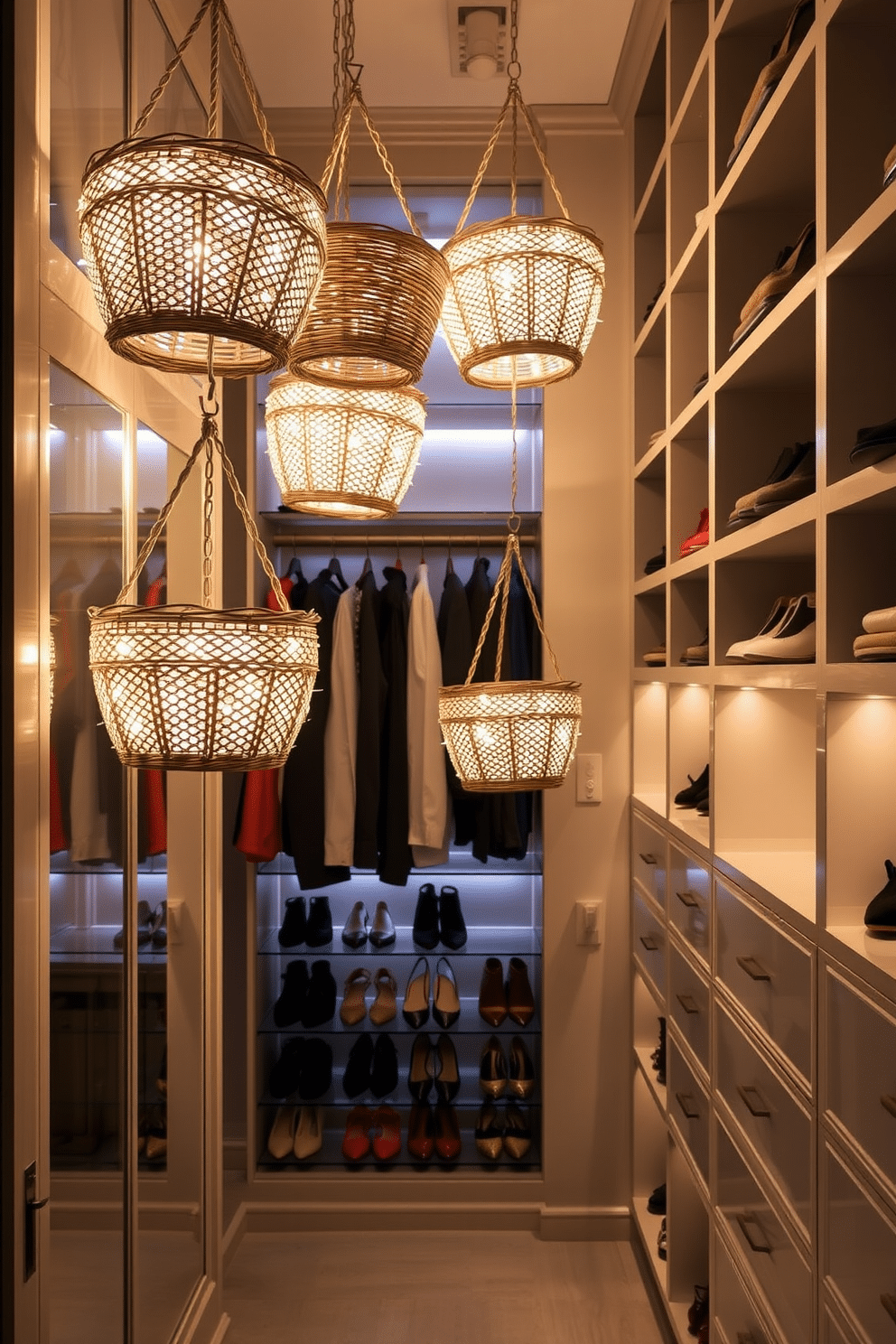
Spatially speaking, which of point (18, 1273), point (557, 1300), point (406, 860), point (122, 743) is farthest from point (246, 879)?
point (122, 743)

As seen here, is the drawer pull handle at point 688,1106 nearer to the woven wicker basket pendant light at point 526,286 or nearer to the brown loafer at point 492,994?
the brown loafer at point 492,994

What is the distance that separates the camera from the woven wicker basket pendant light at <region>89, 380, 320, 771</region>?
3.25 ft

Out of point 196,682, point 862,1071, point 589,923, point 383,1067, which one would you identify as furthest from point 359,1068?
point 196,682

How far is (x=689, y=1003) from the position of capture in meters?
2.12

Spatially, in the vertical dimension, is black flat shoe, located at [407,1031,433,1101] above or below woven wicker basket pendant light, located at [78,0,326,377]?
below

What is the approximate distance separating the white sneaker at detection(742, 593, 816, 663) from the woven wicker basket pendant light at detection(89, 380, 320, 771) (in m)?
0.87

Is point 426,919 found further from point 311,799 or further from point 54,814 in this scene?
point 54,814

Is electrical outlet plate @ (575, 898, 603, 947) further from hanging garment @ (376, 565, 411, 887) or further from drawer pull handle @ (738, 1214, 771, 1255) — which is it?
drawer pull handle @ (738, 1214, 771, 1255)

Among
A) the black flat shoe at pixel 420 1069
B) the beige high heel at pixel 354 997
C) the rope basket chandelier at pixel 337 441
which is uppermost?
the rope basket chandelier at pixel 337 441

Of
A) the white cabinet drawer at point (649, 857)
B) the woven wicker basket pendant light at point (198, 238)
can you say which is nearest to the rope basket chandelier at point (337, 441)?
the woven wicker basket pendant light at point (198, 238)

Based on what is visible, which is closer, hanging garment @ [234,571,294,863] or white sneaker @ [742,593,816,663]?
white sneaker @ [742,593,816,663]

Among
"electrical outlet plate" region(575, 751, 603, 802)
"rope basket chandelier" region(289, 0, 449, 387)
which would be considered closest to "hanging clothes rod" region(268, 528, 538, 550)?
"electrical outlet plate" region(575, 751, 603, 802)

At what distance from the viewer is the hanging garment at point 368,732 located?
2.87 meters

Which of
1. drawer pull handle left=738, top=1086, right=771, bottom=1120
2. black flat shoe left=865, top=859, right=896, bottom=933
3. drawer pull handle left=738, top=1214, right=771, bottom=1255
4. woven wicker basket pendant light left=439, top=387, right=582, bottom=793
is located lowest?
drawer pull handle left=738, top=1214, right=771, bottom=1255
